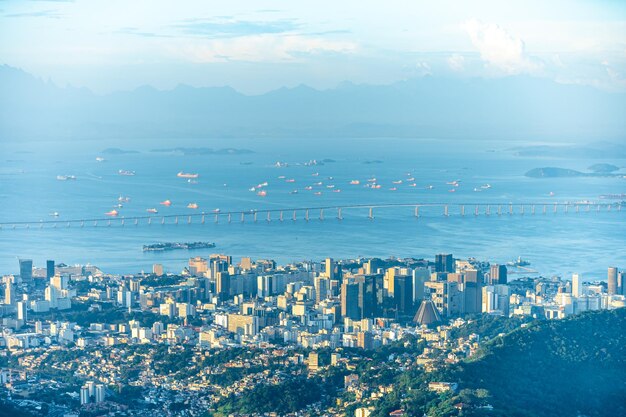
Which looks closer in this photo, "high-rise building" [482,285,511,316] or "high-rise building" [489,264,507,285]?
"high-rise building" [482,285,511,316]

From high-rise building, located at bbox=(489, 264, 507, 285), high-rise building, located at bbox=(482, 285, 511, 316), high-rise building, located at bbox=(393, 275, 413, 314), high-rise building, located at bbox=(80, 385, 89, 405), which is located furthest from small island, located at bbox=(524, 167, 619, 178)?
high-rise building, located at bbox=(80, 385, 89, 405)

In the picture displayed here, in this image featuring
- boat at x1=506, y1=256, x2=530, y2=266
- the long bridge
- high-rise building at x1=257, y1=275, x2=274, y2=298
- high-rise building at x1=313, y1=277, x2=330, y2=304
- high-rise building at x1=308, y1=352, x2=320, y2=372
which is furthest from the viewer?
the long bridge

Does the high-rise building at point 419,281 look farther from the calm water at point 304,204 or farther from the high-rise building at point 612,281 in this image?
the calm water at point 304,204

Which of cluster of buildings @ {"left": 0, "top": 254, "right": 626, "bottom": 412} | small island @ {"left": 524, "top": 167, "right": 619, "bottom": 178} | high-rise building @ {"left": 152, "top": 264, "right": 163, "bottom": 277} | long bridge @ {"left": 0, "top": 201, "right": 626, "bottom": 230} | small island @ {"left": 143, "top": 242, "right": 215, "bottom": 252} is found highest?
small island @ {"left": 524, "top": 167, "right": 619, "bottom": 178}

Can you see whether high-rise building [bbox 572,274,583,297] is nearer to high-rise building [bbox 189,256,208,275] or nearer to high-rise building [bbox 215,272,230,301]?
high-rise building [bbox 215,272,230,301]

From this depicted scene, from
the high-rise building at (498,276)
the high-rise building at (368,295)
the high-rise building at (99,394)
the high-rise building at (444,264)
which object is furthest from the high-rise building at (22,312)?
the high-rise building at (498,276)

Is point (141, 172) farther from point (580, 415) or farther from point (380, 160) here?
point (580, 415)

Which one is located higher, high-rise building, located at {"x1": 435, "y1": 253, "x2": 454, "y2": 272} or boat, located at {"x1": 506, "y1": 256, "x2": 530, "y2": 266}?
high-rise building, located at {"x1": 435, "y1": 253, "x2": 454, "y2": 272}

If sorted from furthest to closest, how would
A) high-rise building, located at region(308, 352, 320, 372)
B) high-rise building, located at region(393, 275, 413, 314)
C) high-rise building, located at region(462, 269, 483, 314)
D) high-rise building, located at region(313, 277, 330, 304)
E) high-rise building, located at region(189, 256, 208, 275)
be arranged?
high-rise building, located at region(189, 256, 208, 275) → high-rise building, located at region(313, 277, 330, 304) → high-rise building, located at region(462, 269, 483, 314) → high-rise building, located at region(393, 275, 413, 314) → high-rise building, located at region(308, 352, 320, 372)
